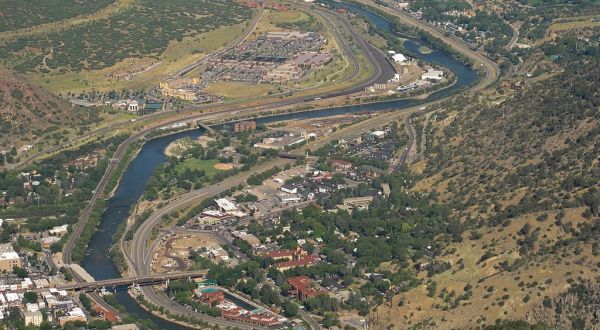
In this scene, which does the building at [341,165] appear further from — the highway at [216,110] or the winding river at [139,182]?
the highway at [216,110]

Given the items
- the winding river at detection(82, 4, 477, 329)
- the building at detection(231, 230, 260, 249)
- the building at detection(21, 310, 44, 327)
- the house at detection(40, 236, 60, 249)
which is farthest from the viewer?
the house at detection(40, 236, 60, 249)

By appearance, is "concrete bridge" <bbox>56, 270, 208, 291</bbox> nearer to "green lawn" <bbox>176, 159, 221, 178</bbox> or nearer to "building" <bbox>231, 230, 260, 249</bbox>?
"building" <bbox>231, 230, 260, 249</bbox>

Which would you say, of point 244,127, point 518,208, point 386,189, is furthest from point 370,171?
point 518,208

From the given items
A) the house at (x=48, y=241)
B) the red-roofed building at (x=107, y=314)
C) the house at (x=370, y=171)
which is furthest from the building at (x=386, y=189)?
the red-roofed building at (x=107, y=314)

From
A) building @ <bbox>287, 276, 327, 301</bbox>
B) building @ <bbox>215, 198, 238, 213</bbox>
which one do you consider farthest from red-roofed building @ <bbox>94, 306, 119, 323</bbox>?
building @ <bbox>215, 198, 238, 213</bbox>

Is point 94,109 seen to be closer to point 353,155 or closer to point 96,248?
point 353,155
